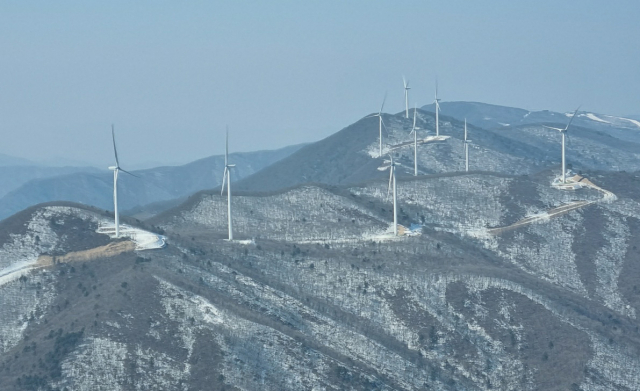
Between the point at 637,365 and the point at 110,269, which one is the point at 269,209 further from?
the point at 637,365

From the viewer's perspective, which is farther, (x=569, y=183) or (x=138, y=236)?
(x=569, y=183)

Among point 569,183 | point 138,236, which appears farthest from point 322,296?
point 569,183

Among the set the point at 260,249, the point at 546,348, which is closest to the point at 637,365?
the point at 546,348

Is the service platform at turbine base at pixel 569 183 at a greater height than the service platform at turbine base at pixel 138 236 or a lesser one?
greater

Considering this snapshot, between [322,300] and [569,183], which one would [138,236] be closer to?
[322,300]

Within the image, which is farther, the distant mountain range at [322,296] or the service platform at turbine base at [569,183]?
the service platform at turbine base at [569,183]

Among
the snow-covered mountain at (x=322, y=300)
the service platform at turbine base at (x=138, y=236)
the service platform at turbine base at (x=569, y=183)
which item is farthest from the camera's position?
the service platform at turbine base at (x=569, y=183)

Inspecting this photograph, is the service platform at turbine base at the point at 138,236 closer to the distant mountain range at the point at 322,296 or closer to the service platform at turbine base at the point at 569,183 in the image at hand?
the distant mountain range at the point at 322,296

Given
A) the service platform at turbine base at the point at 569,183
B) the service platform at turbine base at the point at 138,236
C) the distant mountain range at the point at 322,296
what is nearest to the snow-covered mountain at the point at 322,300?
the distant mountain range at the point at 322,296

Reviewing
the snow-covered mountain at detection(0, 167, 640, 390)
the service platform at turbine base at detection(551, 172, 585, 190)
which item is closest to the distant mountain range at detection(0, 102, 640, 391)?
the snow-covered mountain at detection(0, 167, 640, 390)

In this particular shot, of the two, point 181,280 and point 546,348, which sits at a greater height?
point 181,280

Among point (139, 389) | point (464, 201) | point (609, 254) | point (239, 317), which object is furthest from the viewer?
point (464, 201)
